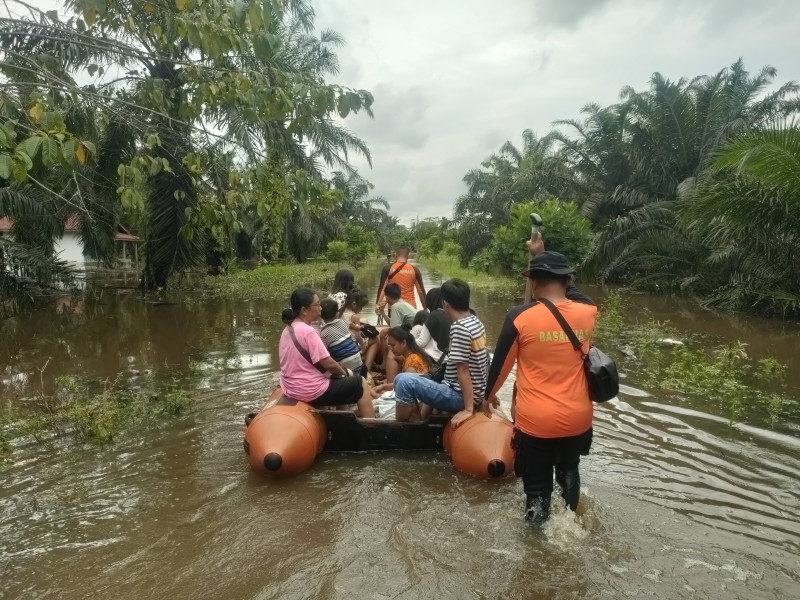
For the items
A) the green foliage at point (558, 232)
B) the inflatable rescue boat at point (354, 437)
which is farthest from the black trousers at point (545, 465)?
the green foliage at point (558, 232)

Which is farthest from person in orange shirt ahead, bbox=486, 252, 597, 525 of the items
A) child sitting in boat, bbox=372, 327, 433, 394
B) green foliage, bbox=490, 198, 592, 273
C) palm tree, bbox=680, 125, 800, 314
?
green foliage, bbox=490, 198, 592, 273

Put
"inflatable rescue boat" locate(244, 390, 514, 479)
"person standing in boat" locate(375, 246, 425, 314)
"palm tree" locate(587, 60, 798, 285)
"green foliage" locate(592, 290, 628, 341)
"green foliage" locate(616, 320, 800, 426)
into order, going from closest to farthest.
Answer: "inflatable rescue boat" locate(244, 390, 514, 479) < "green foliage" locate(616, 320, 800, 426) < "person standing in boat" locate(375, 246, 425, 314) < "green foliage" locate(592, 290, 628, 341) < "palm tree" locate(587, 60, 798, 285)

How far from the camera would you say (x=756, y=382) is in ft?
26.6

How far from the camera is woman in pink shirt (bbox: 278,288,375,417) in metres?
5.29

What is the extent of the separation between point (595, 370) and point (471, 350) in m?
1.43

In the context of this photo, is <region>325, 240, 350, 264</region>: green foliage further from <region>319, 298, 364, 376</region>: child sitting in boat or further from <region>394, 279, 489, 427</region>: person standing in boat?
<region>394, 279, 489, 427</region>: person standing in boat

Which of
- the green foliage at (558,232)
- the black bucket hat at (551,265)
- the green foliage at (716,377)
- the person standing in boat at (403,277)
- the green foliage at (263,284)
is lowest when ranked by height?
the green foliage at (716,377)

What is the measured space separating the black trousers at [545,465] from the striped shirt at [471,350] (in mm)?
1045

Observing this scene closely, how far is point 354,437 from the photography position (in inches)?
219

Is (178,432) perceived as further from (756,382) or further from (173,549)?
(756,382)

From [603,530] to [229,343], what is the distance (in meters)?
8.53

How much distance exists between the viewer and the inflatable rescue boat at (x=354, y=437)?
4.82 metres

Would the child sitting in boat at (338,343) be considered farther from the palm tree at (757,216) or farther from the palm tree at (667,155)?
the palm tree at (667,155)

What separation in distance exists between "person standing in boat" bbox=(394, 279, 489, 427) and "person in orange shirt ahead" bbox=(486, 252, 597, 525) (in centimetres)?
104
